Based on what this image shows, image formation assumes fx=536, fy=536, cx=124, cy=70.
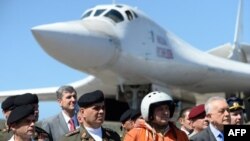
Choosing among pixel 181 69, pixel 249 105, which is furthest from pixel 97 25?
pixel 249 105

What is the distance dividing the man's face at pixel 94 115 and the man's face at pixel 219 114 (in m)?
0.98

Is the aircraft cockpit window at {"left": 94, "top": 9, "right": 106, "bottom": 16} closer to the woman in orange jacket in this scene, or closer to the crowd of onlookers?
the crowd of onlookers

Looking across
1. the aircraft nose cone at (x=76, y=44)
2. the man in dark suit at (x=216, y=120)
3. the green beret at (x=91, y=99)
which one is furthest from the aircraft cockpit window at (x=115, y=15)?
the green beret at (x=91, y=99)

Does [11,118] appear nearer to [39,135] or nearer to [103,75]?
[39,135]

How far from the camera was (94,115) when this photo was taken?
4297 millimetres

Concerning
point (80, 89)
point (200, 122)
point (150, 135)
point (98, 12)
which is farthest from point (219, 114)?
point (80, 89)

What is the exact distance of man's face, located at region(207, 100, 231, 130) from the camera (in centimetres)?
456

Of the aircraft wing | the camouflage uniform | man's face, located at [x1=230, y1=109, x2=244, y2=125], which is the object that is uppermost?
the aircraft wing

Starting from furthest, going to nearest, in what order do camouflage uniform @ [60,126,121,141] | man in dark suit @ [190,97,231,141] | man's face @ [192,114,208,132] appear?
man's face @ [192,114,208,132]
man in dark suit @ [190,97,231,141]
camouflage uniform @ [60,126,121,141]

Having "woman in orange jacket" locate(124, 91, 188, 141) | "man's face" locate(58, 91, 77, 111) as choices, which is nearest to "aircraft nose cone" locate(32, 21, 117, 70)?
"man's face" locate(58, 91, 77, 111)

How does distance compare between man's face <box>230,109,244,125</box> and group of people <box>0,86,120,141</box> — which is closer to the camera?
group of people <box>0,86,120,141</box>

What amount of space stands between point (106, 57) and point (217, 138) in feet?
35.7

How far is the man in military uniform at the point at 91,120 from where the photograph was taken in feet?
14.0

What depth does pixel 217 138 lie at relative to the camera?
15.1 feet
